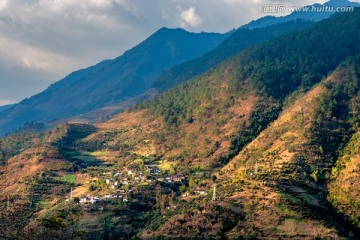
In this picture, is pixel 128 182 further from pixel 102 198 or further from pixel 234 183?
pixel 234 183

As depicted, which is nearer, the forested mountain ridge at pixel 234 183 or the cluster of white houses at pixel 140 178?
the forested mountain ridge at pixel 234 183

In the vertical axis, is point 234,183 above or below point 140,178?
below

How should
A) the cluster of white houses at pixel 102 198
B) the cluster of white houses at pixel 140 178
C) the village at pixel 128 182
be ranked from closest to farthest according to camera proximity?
1. the cluster of white houses at pixel 102 198
2. the village at pixel 128 182
3. the cluster of white houses at pixel 140 178

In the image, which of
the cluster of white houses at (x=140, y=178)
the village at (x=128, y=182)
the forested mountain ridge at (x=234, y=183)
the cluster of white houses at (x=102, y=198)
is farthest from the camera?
the cluster of white houses at (x=140, y=178)

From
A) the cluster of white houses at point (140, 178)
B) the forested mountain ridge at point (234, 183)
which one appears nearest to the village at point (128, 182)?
the cluster of white houses at point (140, 178)

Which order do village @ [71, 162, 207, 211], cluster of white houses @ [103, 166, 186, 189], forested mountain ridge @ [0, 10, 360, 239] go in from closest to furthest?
forested mountain ridge @ [0, 10, 360, 239] < village @ [71, 162, 207, 211] < cluster of white houses @ [103, 166, 186, 189]

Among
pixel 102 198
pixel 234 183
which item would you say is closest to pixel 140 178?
pixel 102 198

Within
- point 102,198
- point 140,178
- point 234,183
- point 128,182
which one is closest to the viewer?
point 234,183

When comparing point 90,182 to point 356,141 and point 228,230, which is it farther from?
point 356,141

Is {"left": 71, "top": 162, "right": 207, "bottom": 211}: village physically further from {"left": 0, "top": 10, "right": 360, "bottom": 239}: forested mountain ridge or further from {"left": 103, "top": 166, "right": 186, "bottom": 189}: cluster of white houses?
{"left": 0, "top": 10, "right": 360, "bottom": 239}: forested mountain ridge

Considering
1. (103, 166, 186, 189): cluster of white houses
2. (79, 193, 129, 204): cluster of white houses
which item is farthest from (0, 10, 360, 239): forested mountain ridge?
(79, 193, 129, 204): cluster of white houses

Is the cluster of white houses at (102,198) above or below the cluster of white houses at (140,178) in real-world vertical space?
below

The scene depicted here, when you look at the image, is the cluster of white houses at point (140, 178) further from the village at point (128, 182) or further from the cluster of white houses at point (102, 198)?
the cluster of white houses at point (102, 198)
